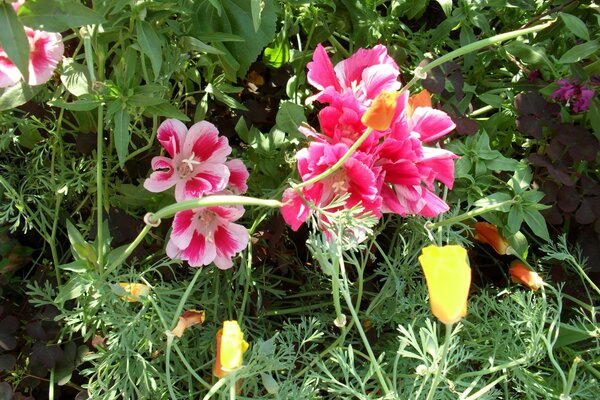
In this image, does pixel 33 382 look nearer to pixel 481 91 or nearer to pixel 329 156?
pixel 329 156

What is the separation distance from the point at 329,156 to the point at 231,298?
0.29 metres

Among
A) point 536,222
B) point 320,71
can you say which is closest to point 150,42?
point 320,71

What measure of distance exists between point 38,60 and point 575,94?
0.68m

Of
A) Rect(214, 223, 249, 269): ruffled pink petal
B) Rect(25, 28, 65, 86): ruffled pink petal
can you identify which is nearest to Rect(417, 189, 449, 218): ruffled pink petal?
Rect(214, 223, 249, 269): ruffled pink petal

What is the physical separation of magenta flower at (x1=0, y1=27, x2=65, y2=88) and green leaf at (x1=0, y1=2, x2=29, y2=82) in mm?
131

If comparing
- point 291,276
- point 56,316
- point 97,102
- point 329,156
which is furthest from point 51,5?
point 291,276

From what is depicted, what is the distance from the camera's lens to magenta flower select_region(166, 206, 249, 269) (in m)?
0.83

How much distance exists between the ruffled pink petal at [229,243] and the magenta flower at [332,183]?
0.28 feet

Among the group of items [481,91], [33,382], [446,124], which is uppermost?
[446,124]

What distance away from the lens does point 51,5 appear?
639 mm

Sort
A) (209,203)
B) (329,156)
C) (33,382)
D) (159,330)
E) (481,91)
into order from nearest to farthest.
Answer: (209,203), (329,156), (159,330), (33,382), (481,91)

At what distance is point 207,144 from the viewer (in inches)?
33.8

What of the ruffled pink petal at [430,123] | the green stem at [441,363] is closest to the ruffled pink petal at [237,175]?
the ruffled pink petal at [430,123]

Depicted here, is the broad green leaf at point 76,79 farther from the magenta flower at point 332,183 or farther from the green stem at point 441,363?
the green stem at point 441,363
